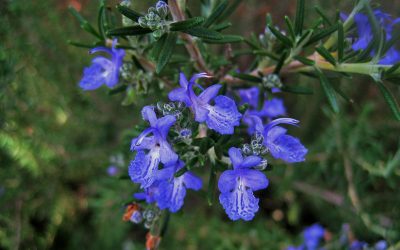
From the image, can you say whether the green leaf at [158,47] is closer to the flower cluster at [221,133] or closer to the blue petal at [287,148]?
the flower cluster at [221,133]

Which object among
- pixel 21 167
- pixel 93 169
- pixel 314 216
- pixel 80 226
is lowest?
pixel 314 216

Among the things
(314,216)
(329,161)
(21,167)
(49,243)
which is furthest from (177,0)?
(314,216)

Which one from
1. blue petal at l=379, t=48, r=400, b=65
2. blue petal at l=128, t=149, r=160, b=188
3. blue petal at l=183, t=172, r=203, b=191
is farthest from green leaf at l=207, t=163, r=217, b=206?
blue petal at l=379, t=48, r=400, b=65

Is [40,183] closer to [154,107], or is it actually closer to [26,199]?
[26,199]

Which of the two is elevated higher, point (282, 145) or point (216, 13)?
point (216, 13)

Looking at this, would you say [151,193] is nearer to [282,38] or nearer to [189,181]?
[189,181]

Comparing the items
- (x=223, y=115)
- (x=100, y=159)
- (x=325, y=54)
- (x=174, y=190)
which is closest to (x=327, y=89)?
(x=325, y=54)

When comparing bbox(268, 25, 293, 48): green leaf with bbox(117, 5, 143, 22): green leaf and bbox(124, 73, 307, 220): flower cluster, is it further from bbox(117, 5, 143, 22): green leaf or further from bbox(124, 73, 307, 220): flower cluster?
bbox(117, 5, 143, 22): green leaf
